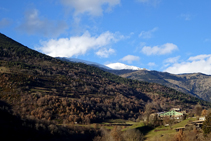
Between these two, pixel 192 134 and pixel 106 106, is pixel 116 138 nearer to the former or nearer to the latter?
pixel 192 134

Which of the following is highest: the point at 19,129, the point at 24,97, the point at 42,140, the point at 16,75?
the point at 16,75

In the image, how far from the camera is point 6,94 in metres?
145

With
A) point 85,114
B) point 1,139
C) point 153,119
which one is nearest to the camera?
point 1,139

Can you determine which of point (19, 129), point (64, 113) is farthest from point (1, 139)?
point (64, 113)

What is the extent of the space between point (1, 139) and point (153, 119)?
81033 mm

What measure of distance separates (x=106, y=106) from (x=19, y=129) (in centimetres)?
11809

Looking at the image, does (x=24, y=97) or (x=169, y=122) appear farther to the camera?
(x=24, y=97)

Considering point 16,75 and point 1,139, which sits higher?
point 16,75

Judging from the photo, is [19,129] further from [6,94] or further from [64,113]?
[6,94]

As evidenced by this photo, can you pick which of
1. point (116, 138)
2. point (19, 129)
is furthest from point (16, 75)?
point (116, 138)

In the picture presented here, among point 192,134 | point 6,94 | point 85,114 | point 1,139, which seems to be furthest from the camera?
point 85,114

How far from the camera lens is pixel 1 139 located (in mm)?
73125

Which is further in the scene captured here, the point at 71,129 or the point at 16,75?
the point at 16,75

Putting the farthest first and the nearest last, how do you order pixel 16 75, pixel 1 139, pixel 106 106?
pixel 106 106
pixel 16 75
pixel 1 139
